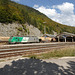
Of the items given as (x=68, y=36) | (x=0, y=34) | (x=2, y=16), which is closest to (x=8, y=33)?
(x=0, y=34)

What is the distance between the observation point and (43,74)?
4.00m

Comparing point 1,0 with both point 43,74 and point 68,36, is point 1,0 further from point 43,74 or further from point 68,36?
point 43,74

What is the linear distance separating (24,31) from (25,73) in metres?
45.9

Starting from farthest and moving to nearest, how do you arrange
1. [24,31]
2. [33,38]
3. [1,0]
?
[1,0]
[24,31]
[33,38]

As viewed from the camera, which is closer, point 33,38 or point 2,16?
point 33,38

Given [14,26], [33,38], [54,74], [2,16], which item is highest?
[2,16]

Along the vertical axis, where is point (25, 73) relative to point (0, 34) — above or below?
below

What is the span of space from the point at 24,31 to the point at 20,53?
41.8 metres

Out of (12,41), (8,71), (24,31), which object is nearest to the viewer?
(8,71)

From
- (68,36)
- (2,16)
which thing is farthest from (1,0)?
Answer: (68,36)

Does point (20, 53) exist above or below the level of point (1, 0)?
below

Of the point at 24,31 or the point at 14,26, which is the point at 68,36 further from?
the point at 14,26

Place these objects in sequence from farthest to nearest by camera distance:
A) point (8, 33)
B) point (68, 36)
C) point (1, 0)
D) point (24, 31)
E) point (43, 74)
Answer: point (1, 0), point (24, 31), point (8, 33), point (68, 36), point (43, 74)

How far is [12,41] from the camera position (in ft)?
76.0
